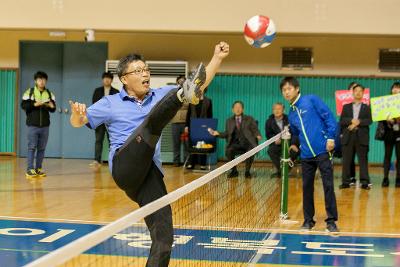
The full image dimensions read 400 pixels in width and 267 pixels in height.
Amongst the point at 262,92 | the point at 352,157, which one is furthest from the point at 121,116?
the point at 262,92

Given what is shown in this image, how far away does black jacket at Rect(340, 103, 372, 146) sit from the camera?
478 inches

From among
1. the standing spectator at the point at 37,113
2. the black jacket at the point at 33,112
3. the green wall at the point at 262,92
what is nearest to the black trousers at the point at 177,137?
the green wall at the point at 262,92

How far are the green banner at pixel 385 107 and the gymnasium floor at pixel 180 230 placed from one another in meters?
1.36

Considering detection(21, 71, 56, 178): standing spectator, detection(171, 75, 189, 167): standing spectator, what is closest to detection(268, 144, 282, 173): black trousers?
detection(171, 75, 189, 167): standing spectator

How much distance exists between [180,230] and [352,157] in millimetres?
5594

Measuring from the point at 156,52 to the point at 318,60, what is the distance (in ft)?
13.4

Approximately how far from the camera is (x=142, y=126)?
14.3 ft

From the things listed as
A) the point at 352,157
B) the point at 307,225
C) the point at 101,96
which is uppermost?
the point at 101,96

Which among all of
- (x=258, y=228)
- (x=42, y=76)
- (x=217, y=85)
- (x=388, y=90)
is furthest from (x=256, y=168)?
(x=258, y=228)

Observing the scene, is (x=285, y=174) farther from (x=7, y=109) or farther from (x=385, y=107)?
(x=7, y=109)

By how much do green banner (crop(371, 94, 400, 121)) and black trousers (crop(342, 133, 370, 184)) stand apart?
0.57m

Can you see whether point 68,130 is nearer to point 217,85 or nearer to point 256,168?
point 217,85

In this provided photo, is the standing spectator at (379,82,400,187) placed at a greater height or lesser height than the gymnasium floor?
greater

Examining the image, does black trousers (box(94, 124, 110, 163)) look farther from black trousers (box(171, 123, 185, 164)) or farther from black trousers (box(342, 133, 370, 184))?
black trousers (box(342, 133, 370, 184))
